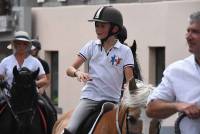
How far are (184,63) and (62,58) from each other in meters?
21.2

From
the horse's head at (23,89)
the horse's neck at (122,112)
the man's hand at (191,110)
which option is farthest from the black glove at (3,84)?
the man's hand at (191,110)

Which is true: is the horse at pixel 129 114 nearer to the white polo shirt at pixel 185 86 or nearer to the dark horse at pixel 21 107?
the white polo shirt at pixel 185 86

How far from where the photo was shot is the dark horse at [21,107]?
10.1 metres

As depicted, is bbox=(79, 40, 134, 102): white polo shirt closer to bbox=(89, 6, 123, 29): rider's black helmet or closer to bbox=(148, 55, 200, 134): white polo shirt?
bbox=(89, 6, 123, 29): rider's black helmet

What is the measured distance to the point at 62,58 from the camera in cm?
2594

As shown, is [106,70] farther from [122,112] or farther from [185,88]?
[185,88]

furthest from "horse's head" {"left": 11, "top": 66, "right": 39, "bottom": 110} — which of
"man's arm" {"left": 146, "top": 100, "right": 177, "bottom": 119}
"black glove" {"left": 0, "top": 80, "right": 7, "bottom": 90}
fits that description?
"man's arm" {"left": 146, "top": 100, "right": 177, "bottom": 119}

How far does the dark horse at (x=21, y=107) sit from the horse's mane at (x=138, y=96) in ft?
11.2

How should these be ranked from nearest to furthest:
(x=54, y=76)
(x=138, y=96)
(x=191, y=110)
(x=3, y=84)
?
1. (x=191, y=110)
2. (x=138, y=96)
3. (x=3, y=84)
4. (x=54, y=76)

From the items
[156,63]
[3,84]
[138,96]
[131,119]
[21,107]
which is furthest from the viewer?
[156,63]

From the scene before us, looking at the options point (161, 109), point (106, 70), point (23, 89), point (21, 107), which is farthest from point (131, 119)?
point (21, 107)

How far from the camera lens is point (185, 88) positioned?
15.6 feet

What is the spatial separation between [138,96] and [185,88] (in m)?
1.99

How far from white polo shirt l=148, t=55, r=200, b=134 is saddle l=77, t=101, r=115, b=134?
2.88 m
